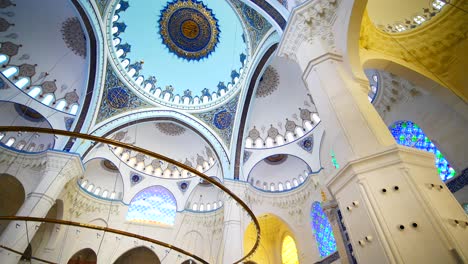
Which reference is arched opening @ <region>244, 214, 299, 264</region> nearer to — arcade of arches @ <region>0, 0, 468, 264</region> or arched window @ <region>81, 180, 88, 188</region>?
Result: arcade of arches @ <region>0, 0, 468, 264</region>

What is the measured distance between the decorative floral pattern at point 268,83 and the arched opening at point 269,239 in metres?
6.83

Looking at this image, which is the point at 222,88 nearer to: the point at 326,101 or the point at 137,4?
the point at 137,4

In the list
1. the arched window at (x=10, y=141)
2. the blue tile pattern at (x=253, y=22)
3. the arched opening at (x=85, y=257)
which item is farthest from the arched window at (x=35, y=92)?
A: the blue tile pattern at (x=253, y=22)

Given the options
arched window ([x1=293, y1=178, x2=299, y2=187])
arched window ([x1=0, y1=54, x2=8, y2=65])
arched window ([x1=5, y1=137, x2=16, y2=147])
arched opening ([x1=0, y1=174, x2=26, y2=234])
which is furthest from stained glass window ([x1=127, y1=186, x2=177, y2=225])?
arched window ([x1=0, y1=54, x2=8, y2=65])

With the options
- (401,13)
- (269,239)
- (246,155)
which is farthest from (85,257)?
(401,13)

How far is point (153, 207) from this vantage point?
548 inches

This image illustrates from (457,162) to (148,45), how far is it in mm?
12904

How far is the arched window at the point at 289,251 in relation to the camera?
1273 cm

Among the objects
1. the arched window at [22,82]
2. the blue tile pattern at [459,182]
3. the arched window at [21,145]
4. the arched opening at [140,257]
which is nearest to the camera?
the blue tile pattern at [459,182]

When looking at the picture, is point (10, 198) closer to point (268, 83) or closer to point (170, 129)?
point (170, 129)

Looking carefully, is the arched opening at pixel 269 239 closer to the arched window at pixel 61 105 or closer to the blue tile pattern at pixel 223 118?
the blue tile pattern at pixel 223 118

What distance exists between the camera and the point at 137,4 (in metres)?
11.2

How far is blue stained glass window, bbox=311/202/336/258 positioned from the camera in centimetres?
1029

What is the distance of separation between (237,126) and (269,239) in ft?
24.5
